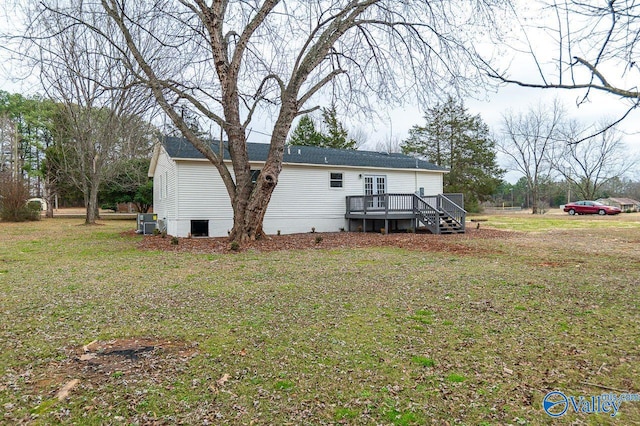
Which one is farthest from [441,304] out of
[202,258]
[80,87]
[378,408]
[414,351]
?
[80,87]

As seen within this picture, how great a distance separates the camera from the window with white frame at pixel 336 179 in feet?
56.0

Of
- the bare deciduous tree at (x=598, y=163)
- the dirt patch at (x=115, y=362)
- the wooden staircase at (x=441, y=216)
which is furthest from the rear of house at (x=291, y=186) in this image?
the bare deciduous tree at (x=598, y=163)

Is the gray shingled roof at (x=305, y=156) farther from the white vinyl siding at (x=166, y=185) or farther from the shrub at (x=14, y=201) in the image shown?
the shrub at (x=14, y=201)

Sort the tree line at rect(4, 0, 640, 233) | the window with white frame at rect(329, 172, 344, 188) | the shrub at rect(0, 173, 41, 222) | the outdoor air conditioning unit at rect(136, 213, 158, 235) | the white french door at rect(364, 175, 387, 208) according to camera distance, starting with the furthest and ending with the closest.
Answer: the shrub at rect(0, 173, 41, 222) < the white french door at rect(364, 175, 387, 208) < the window with white frame at rect(329, 172, 344, 188) < the outdoor air conditioning unit at rect(136, 213, 158, 235) < the tree line at rect(4, 0, 640, 233)

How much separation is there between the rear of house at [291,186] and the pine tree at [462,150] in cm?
1562

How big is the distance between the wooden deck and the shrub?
20549mm

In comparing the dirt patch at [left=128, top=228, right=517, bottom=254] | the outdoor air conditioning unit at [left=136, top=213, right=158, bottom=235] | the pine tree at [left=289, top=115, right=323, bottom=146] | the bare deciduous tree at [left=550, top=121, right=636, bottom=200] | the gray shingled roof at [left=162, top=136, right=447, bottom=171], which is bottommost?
the dirt patch at [left=128, top=228, right=517, bottom=254]

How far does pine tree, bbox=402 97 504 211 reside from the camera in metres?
34.2

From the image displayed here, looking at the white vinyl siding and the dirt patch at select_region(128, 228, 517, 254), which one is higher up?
the white vinyl siding

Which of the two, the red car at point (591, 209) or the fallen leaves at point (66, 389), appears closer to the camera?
the fallen leaves at point (66, 389)

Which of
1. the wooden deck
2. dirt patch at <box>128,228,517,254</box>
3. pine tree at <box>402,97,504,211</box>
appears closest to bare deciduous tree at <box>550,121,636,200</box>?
pine tree at <box>402,97,504,211</box>

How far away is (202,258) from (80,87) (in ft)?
55.3

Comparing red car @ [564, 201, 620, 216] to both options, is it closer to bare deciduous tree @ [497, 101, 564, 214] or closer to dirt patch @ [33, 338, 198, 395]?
bare deciduous tree @ [497, 101, 564, 214]

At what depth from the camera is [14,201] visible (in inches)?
878
